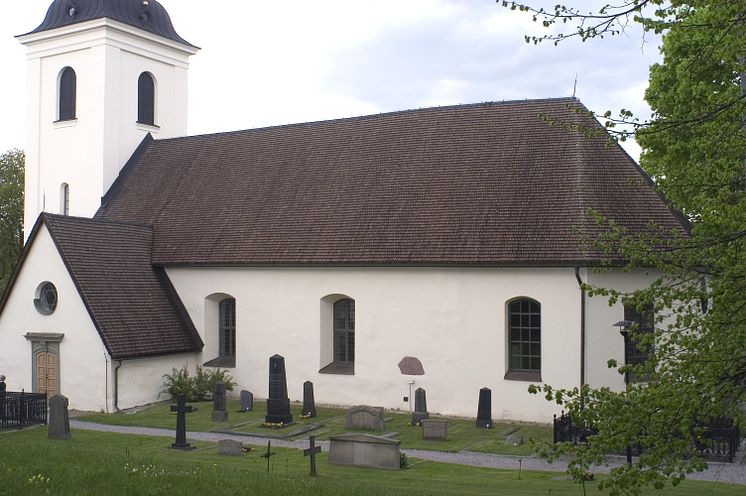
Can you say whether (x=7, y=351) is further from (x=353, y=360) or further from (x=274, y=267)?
(x=353, y=360)

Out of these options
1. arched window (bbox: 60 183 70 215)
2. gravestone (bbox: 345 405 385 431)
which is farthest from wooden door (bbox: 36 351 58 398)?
gravestone (bbox: 345 405 385 431)

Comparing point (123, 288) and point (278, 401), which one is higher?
point (123, 288)

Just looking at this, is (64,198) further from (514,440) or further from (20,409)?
(514,440)

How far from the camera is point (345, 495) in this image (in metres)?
11.4

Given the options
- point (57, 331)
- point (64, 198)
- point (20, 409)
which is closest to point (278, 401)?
point (20, 409)

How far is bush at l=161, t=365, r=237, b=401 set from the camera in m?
27.2

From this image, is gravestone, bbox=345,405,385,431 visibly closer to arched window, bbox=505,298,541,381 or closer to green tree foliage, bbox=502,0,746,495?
arched window, bbox=505,298,541,381

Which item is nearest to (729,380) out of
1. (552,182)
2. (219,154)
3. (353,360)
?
(552,182)

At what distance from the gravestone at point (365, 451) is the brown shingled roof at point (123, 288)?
418 inches

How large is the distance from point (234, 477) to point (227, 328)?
16.9 m

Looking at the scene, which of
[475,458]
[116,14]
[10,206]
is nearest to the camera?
[475,458]

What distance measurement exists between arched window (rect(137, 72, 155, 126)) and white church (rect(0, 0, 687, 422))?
3.83 metres

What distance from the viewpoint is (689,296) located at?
8.67 meters

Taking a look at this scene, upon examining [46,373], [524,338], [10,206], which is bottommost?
[46,373]
